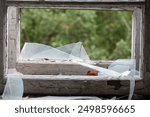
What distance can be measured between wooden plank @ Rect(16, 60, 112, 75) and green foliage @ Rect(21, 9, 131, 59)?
3991mm

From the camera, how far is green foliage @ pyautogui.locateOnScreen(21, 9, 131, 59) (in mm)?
5629

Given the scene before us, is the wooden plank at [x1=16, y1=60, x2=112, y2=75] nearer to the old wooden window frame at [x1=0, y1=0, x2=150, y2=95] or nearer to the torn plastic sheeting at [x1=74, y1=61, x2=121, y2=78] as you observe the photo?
the torn plastic sheeting at [x1=74, y1=61, x2=121, y2=78]

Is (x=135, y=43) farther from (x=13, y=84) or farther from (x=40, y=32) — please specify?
(x=40, y=32)

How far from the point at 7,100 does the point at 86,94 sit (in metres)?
0.25

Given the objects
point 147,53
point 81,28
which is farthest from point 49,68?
point 81,28

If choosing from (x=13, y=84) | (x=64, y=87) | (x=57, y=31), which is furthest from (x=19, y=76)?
(x=57, y=31)

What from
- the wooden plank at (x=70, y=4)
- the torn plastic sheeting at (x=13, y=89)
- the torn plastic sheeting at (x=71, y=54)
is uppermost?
the wooden plank at (x=70, y=4)

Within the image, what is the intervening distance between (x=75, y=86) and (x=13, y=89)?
18cm

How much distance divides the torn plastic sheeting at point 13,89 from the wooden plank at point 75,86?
0.02m

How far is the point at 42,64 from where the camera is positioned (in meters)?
1.38

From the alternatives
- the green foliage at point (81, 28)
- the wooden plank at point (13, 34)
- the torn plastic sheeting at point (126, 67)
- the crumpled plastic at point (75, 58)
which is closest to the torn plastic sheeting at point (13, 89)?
the crumpled plastic at point (75, 58)

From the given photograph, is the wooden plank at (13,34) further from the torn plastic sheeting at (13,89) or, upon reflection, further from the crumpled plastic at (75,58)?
the torn plastic sheeting at (13,89)

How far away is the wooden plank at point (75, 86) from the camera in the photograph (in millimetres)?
1184

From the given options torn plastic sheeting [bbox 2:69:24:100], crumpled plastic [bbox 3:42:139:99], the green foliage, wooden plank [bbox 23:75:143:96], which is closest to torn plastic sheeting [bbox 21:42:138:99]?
crumpled plastic [bbox 3:42:139:99]
